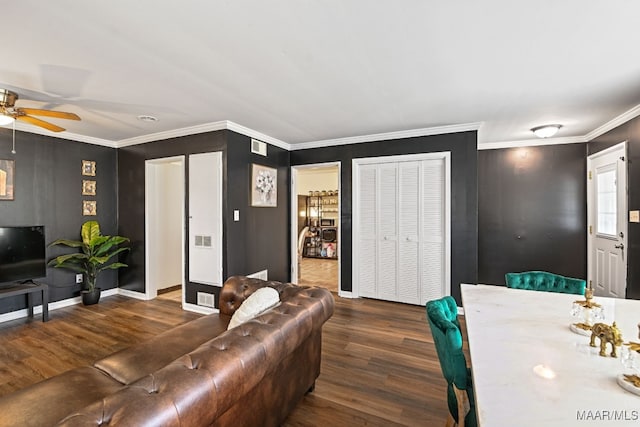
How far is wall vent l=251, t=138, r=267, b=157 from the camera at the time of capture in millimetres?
4223

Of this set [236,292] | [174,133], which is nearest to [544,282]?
[236,292]

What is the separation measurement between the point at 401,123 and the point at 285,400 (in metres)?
3.33

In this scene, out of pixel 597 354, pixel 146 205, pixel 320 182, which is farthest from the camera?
pixel 320 182

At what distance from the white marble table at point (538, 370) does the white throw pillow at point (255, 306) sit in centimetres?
119

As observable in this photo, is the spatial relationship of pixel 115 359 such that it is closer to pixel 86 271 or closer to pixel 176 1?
pixel 176 1

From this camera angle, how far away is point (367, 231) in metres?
4.50

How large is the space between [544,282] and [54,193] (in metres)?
5.79

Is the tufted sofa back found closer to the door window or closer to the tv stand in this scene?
the tv stand

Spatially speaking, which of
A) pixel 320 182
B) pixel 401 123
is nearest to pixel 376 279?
pixel 401 123

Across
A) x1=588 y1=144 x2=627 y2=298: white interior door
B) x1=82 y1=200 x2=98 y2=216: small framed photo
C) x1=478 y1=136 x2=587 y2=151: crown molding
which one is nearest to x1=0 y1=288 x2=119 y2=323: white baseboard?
x1=82 y1=200 x2=98 y2=216: small framed photo

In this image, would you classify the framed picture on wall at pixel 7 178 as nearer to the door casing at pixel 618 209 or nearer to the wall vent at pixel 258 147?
the wall vent at pixel 258 147

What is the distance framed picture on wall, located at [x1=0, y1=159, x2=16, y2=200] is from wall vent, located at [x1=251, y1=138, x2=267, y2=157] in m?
2.97

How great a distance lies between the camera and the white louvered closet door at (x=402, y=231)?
4043mm

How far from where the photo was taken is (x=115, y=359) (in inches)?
69.6
